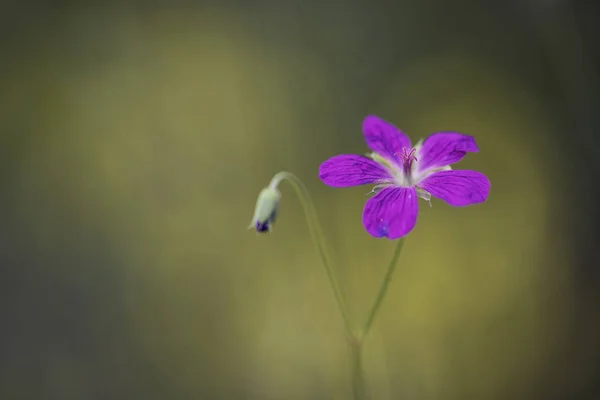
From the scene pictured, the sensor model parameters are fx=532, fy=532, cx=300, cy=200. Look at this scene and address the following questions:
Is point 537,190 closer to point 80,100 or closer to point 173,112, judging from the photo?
point 173,112

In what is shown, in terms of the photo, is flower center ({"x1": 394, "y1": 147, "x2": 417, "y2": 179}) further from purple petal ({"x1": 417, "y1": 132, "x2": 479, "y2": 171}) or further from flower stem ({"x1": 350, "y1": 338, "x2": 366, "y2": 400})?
flower stem ({"x1": 350, "y1": 338, "x2": 366, "y2": 400})

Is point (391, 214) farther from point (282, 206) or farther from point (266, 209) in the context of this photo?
point (282, 206)

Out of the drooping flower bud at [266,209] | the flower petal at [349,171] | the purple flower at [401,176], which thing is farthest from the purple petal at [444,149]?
the drooping flower bud at [266,209]

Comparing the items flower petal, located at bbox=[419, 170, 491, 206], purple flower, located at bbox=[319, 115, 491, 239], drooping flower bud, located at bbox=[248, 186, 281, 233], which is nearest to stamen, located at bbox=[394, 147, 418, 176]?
purple flower, located at bbox=[319, 115, 491, 239]

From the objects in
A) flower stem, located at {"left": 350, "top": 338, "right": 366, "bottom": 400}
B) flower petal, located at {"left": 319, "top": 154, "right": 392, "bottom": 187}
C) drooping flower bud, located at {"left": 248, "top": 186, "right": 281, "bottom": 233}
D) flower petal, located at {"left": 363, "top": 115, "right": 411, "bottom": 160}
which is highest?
flower petal, located at {"left": 363, "top": 115, "right": 411, "bottom": 160}

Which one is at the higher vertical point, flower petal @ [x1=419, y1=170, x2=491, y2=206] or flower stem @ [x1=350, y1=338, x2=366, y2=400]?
flower petal @ [x1=419, y1=170, x2=491, y2=206]

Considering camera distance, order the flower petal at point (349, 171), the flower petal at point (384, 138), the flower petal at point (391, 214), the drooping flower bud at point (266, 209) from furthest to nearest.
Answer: the flower petal at point (384, 138)
the drooping flower bud at point (266, 209)
the flower petal at point (349, 171)
the flower petal at point (391, 214)

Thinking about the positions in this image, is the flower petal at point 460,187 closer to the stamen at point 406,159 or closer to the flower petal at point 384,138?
the stamen at point 406,159

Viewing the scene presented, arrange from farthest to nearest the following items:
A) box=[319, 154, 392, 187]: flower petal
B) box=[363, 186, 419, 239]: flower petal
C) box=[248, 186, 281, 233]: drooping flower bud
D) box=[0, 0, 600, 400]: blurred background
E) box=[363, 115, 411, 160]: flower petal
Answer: box=[0, 0, 600, 400]: blurred background → box=[363, 115, 411, 160]: flower petal → box=[248, 186, 281, 233]: drooping flower bud → box=[319, 154, 392, 187]: flower petal → box=[363, 186, 419, 239]: flower petal

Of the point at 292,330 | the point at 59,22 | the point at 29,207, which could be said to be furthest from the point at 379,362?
the point at 59,22
